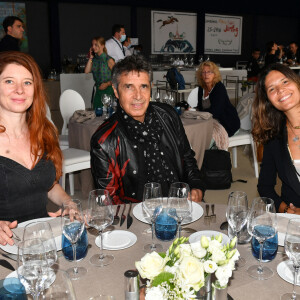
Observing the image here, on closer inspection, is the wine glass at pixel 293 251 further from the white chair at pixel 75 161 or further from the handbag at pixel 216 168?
the handbag at pixel 216 168

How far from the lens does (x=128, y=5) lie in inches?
421

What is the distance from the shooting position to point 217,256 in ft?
Result: 2.61

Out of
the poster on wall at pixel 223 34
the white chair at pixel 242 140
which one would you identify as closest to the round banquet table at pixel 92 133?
the white chair at pixel 242 140

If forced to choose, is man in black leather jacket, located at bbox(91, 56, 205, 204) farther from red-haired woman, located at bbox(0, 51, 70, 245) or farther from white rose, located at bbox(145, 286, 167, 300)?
white rose, located at bbox(145, 286, 167, 300)

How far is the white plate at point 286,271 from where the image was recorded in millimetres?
1095

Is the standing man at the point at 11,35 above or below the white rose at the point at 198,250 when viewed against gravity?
above

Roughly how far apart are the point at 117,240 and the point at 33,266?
44 centimetres

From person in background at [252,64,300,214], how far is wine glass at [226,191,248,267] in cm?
78

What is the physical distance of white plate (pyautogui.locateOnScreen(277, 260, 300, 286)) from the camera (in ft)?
3.59

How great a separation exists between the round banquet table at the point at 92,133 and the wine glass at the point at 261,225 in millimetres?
2549

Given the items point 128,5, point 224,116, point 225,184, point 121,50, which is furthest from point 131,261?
point 128,5

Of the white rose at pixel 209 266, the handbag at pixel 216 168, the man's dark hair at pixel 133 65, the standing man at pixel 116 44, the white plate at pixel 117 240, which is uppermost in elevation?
the standing man at pixel 116 44

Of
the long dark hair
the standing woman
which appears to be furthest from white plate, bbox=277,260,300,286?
the standing woman

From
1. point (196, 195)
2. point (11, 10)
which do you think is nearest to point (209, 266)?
point (196, 195)
